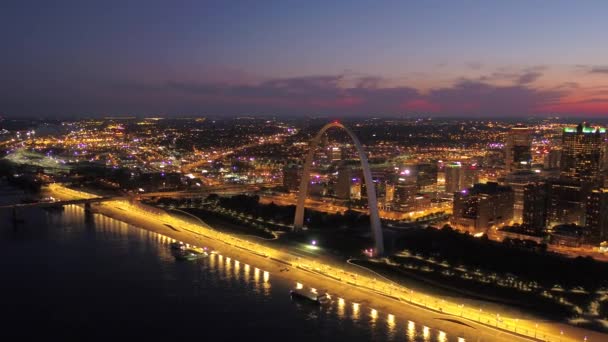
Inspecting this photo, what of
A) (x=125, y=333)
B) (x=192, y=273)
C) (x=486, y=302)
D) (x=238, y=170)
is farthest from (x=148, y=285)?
(x=238, y=170)

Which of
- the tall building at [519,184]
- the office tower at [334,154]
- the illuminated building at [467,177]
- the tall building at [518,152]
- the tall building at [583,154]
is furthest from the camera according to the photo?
the office tower at [334,154]

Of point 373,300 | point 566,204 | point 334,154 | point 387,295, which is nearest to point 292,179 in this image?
point 566,204

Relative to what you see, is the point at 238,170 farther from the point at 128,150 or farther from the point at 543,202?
the point at 543,202

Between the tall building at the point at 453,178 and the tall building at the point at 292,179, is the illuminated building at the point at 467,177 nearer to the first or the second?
the tall building at the point at 453,178

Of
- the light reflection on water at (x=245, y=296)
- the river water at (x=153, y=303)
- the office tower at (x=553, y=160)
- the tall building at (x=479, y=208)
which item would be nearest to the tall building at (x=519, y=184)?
the tall building at (x=479, y=208)

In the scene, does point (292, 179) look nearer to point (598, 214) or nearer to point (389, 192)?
point (389, 192)
